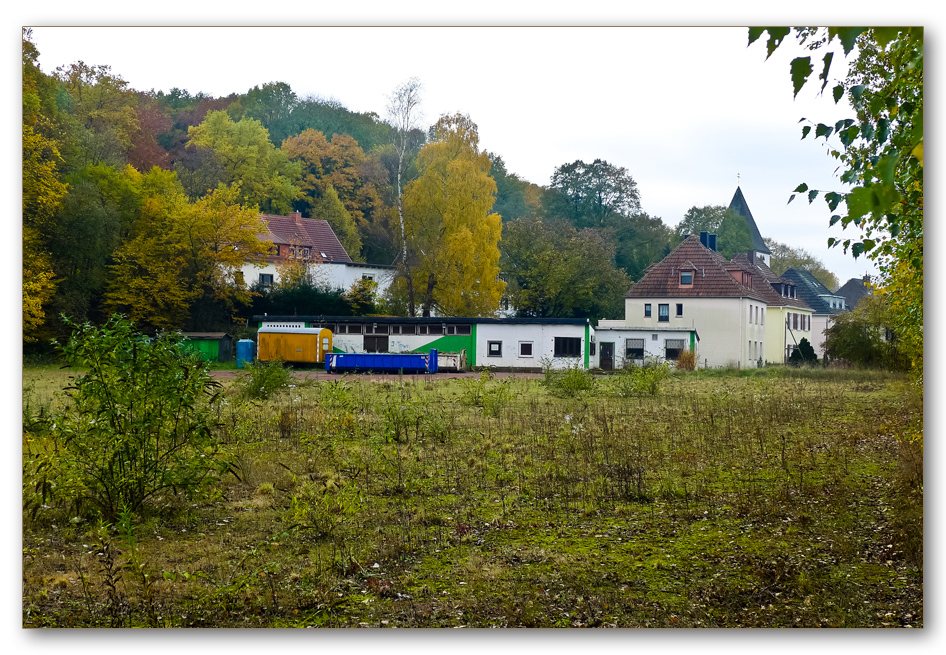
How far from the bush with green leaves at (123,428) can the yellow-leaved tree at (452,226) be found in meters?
3.75

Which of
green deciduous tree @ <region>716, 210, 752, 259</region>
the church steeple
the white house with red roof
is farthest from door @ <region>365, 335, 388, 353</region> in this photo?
the church steeple

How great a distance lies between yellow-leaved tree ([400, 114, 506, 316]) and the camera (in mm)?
9148

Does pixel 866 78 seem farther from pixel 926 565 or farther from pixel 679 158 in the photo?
pixel 926 565

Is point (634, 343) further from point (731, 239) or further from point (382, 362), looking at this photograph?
point (382, 362)

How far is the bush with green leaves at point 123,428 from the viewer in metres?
5.79

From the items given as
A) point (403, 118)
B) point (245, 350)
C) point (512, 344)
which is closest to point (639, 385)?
point (245, 350)

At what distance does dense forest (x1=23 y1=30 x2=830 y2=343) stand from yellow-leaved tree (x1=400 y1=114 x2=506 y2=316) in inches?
1.7

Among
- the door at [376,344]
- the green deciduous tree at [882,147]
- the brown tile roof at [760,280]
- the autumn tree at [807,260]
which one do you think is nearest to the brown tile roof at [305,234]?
the green deciduous tree at [882,147]

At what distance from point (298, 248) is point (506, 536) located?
12.7ft

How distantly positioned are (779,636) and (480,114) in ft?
16.9

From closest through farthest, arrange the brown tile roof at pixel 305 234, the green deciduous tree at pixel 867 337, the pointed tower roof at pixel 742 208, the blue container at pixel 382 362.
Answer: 1. the pointed tower roof at pixel 742 208
2. the brown tile roof at pixel 305 234
3. the green deciduous tree at pixel 867 337
4. the blue container at pixel 382 362

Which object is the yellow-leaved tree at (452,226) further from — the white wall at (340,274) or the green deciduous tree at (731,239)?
the green deciduous tree at (731,239)

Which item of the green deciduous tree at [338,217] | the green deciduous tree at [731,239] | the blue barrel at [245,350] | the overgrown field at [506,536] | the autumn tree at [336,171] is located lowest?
the overgrown field at [506,536]

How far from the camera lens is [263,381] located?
1357 centimetres
